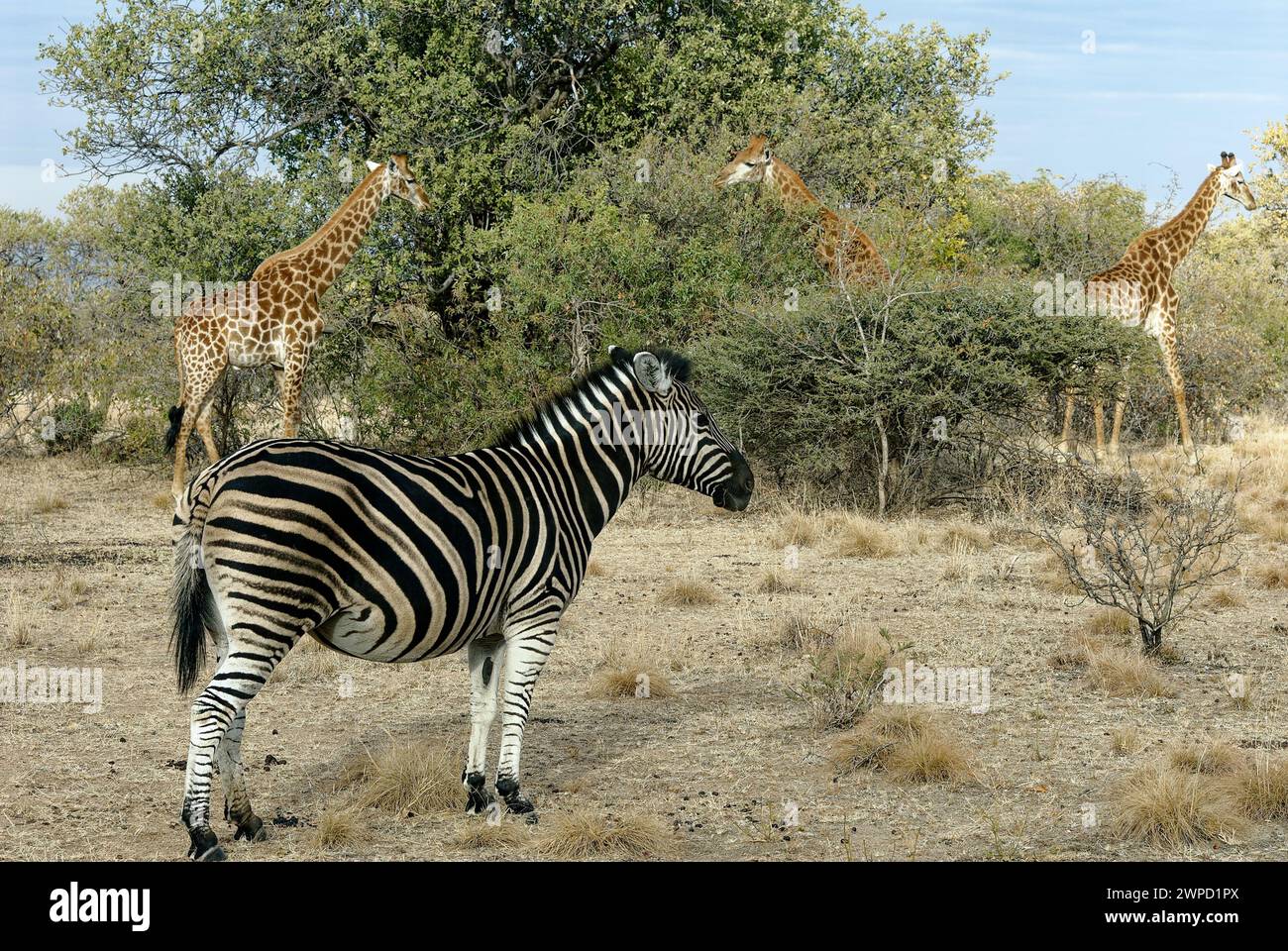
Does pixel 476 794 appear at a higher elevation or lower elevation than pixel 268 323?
lower

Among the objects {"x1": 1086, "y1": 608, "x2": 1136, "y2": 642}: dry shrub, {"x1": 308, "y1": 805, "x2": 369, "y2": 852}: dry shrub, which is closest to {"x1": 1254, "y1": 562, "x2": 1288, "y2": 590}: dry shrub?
{"x1": 1086, "y1": 608, "x2": 1136, "y2": 642}: dry shrub

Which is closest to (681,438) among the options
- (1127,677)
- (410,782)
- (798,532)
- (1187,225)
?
(410,782)

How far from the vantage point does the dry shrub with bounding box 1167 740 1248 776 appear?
6.54m

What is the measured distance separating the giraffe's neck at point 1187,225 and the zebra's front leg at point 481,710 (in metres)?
15.3

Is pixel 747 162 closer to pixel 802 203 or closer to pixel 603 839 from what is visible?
pixel 802 203

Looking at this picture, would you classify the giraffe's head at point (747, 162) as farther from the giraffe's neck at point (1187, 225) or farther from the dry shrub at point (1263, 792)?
the dry shrub at point (1263, 792)

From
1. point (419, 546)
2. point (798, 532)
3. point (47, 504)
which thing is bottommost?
point (798, 532)

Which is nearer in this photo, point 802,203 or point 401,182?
point 401,182

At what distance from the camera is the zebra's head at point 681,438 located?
642cm

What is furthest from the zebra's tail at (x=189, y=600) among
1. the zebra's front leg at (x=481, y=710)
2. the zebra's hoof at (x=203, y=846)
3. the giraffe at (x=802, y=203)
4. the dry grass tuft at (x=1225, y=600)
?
the giraffe at (x=802, y=203)

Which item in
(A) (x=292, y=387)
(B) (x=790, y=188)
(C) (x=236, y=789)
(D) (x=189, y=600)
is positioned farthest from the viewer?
(B) (x=790, y=188)

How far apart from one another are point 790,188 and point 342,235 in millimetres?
5620

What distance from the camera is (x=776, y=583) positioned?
11461 mm

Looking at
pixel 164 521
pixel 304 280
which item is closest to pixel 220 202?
pixel 304 280
